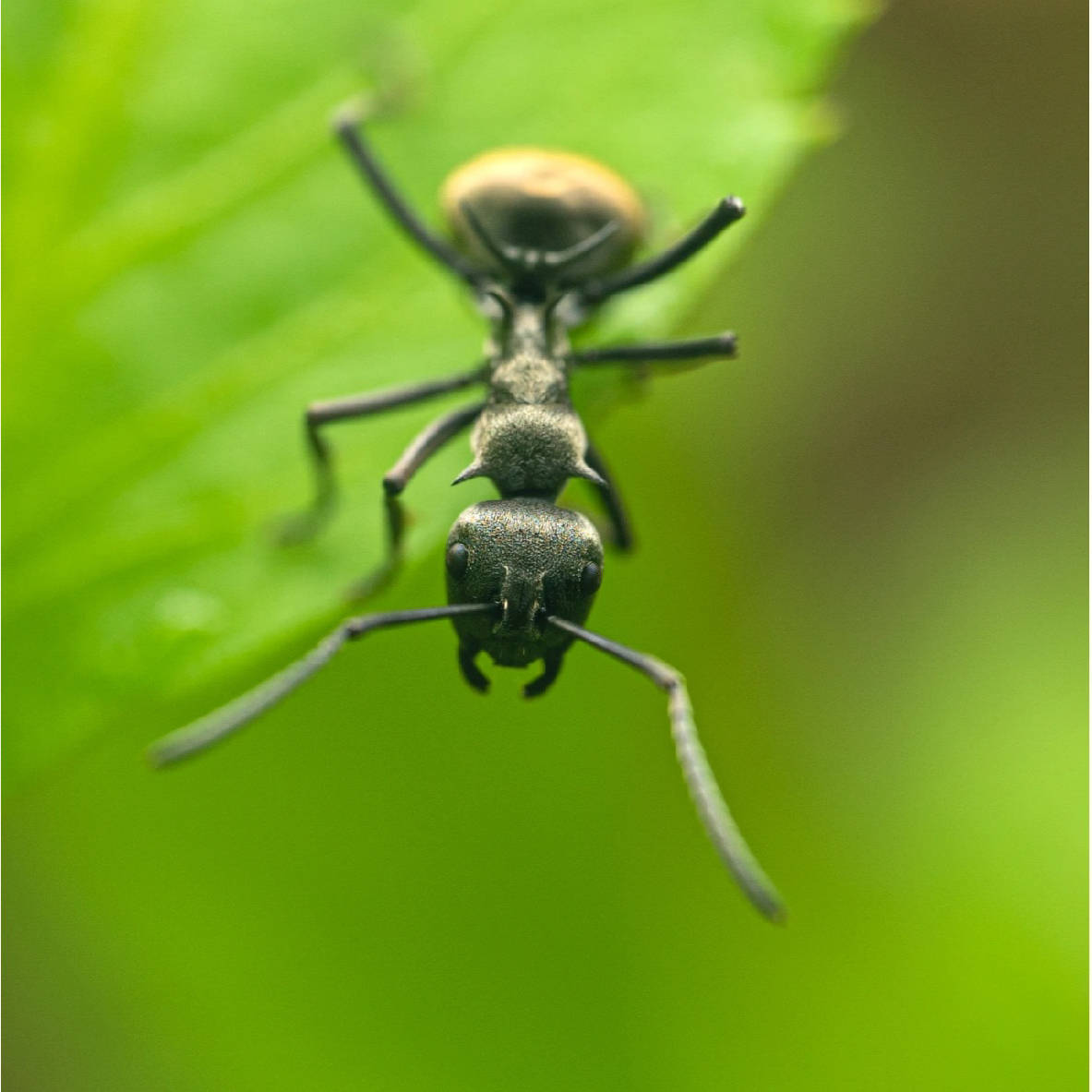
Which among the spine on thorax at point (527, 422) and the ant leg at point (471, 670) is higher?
the spine on thorax at point (527, 422)

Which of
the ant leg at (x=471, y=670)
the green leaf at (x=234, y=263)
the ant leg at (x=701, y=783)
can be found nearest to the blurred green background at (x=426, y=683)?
the green leaf at (x=234, y=263)

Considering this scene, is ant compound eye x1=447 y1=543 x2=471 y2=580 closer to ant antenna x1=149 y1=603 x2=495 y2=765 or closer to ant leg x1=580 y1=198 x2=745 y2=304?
ant antenna x1=149 y1=603 x2=495 y2=765

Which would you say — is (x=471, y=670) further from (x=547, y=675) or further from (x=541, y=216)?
(x=541, y=216)

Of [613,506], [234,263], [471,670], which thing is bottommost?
[471,670]

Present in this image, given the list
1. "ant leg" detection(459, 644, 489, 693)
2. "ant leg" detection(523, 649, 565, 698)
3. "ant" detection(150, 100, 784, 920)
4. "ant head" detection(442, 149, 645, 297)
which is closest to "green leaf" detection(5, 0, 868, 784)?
"ant" detection(150, 100, 784, 920)

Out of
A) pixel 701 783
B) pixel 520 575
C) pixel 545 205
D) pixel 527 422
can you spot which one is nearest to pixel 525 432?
pixel 527 422

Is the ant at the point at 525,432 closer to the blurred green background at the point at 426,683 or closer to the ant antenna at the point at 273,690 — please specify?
the ant antenna at the point at 273,690

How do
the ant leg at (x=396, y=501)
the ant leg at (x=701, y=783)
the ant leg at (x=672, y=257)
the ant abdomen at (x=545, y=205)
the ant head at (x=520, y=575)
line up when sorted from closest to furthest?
the ant leg at (x=701, y=783) → the ant head at (x=520, y=575) → the ant leg at (x=396, y=501) → the ant leg at (x=672, y=257) → the ant abdomen at (x=545, y=205)
